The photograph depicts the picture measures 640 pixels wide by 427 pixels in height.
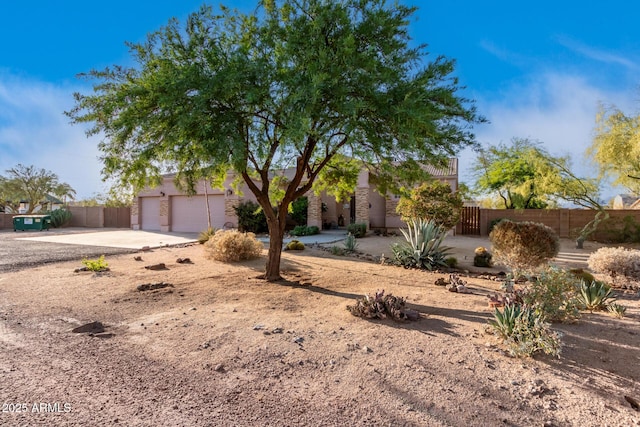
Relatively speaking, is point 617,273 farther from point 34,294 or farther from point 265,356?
point 34,294

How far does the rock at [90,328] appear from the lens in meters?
4.29

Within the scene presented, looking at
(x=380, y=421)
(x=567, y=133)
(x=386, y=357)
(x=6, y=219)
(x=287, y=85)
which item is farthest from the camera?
(x=6, y=219)

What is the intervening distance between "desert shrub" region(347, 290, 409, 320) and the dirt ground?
0.14 meters

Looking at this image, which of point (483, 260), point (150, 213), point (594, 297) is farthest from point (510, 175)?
point (150, 213)

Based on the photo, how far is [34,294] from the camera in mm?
6227

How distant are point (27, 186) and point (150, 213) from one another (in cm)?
2066

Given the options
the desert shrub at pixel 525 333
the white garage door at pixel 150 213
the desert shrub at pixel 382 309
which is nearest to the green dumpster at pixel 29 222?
the white garage door at pixel 150 213

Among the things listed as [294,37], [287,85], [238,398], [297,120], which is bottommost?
[238,398]

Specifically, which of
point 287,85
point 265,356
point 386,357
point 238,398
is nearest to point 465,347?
point 386,357

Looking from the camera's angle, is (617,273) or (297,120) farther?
(617,273)

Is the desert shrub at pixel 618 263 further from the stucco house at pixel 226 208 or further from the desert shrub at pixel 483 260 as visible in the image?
the stucco house at pixel 226 208

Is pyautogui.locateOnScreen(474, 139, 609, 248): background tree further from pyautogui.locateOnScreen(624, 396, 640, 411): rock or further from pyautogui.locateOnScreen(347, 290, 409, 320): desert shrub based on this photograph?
pyautogui.locateOnScreen(624, 396, 640, 411): rock

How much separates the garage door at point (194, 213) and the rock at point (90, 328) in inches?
658

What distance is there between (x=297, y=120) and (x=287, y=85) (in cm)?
90
